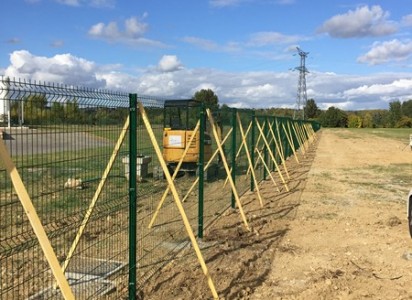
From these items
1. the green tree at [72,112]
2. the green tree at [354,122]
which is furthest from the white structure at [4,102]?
the green tree at [354,122]

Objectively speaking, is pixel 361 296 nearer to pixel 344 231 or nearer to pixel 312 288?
pixel 312 288

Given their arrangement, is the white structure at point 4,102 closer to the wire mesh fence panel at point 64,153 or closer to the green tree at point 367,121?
the wire mesh fence panel at point 64,153

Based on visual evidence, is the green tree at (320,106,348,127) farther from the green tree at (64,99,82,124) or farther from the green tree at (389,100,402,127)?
the green tree at (64,99,82,124)

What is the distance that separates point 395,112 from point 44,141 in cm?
12149

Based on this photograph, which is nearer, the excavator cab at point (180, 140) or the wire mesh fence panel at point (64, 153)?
the wire mesh fence panel at point (64, 153)

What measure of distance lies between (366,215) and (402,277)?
3.88 m

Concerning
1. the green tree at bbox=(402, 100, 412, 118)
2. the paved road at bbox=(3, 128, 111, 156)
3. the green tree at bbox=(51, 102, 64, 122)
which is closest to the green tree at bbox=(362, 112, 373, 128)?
the green tree at bbox=(402, 100, 412, 118)

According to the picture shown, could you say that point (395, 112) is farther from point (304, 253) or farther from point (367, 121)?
point (304, 253)

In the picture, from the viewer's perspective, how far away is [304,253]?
7.33 m

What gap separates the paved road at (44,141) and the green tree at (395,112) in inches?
4471

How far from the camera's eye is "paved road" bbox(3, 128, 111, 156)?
3.66 meters

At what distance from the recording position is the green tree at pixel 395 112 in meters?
111

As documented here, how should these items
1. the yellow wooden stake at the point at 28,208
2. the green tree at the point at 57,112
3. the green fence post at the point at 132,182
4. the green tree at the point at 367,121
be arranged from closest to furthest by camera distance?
the yellow wooden stake at the point at 28,208, the green tree at the point at 57,112, the green fence post at the point at 132,182, the green tree at the point at 367,121

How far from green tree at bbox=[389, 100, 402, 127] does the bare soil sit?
10552 centimetres
